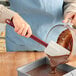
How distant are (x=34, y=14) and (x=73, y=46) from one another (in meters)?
0.48

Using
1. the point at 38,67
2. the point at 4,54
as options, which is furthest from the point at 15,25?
the point at 4,54

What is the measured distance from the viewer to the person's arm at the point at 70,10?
1159 mm

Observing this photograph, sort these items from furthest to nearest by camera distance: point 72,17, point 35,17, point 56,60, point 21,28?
point 35,17 → point 72,17 → point 21,28 → point 56,60

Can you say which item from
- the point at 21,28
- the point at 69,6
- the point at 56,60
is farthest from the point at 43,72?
the point at 69,6

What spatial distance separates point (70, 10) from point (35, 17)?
0.20 m

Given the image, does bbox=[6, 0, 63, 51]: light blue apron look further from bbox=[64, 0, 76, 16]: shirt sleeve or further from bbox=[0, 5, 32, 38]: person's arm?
bbox=[0, 5, 32, 38]: person's arm

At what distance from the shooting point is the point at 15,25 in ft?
3.39

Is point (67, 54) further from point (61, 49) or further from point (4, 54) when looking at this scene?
point (4, 54)

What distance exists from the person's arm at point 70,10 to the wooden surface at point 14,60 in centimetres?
21

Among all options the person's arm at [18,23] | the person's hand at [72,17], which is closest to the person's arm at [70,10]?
the person's hand at [72,17]

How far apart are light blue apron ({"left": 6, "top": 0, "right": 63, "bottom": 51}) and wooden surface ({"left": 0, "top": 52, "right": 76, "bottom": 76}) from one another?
65 millimetres

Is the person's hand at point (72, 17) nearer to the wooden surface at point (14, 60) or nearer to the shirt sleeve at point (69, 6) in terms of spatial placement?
the shirt sleeve at point (69, 6)

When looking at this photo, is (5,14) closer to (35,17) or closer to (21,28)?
(21,28)

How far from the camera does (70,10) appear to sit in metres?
1.24
